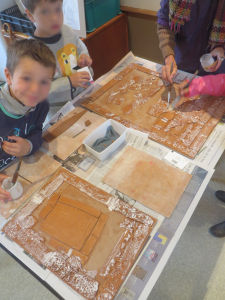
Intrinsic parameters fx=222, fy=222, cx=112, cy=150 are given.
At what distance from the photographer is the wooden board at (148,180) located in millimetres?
782

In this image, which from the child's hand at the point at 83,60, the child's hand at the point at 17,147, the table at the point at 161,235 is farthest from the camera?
the child's hand at the point at 83,60

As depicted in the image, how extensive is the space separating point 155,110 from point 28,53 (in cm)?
60

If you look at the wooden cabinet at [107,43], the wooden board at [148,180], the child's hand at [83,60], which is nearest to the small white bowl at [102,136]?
the wooden board at [148,180]

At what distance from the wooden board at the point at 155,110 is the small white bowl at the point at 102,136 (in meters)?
0.09

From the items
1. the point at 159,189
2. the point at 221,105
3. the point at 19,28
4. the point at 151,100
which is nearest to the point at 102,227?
the point at 159,189

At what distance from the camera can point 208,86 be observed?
1.06m

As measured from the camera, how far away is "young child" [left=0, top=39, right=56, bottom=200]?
83 centimetres

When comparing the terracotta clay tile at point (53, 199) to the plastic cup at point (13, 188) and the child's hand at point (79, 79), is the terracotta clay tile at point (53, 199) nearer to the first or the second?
the plastic cup at point (13, 188)

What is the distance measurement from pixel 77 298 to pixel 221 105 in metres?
0.99

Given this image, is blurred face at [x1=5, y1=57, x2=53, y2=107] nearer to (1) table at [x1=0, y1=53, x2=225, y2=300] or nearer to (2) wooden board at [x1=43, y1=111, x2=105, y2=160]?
(2) wooden board at [x1=43, y1=111, x2=105, y2=160]

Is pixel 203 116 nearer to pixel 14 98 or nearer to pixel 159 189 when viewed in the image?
pixel 159 189

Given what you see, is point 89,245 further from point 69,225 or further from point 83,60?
point 83,60

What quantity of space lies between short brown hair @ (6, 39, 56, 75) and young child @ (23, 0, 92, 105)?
0.88 feet

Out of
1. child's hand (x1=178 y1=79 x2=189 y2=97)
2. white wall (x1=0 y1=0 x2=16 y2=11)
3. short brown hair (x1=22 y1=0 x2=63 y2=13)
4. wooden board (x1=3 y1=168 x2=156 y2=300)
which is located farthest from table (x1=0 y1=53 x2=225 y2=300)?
white wall (x1=0 y1=0 x2=16 y2=11)
